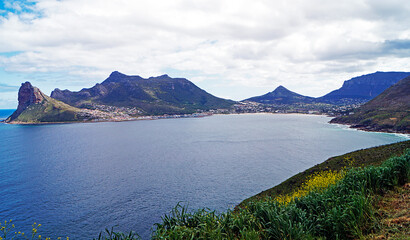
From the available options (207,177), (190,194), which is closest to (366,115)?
(207,177)

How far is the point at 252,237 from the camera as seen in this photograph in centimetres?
1154

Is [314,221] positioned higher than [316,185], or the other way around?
[314,221]

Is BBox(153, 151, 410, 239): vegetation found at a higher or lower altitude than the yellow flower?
higher

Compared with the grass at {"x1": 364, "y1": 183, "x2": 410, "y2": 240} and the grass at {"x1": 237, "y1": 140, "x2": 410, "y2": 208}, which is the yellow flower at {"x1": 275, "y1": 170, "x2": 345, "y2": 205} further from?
the grass at {"x1": 237, "y1": 140, "x2": 410, "y2": 208}

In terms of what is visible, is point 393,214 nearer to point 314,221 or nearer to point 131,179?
point 314,221

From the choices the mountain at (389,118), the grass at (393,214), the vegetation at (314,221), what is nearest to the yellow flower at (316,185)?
the vegetation at (314,221)

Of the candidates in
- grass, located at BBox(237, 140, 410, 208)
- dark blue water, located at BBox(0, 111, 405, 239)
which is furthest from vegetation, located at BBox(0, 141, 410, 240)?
grass, located at BBox(237, 140, 410, 208)

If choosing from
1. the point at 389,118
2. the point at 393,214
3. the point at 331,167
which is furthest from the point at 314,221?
the point at 389,118

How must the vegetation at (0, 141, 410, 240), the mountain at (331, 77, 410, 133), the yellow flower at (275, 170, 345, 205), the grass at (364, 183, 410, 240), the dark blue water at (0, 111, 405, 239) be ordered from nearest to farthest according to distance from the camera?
1. the grass at (364, 183, 410, 240)
2. the vegetation at (0, 141, 410, 240)
3. the yellow flower at (275, 170, 345, 205)
4. the dark blue water at (0, 111, 405, 239)
5. the mountain at (331, 77, 410, 133)

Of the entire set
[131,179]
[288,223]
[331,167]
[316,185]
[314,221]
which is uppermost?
[288,223]

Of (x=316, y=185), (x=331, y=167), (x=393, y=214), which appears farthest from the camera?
(x=331, y=167)

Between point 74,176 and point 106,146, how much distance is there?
2231 inches

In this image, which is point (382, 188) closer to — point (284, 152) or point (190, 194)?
point (190, 194)

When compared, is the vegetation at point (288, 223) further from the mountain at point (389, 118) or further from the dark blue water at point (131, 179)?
the mountain at point (389, 118)
